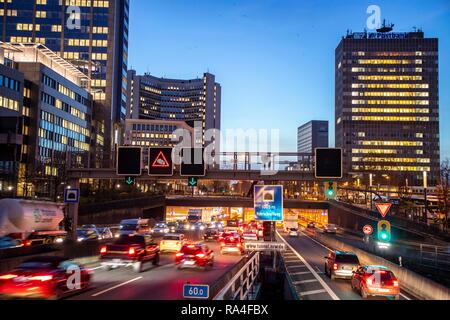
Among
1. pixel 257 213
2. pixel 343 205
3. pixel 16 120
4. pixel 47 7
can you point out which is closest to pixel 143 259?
pixel 257 213

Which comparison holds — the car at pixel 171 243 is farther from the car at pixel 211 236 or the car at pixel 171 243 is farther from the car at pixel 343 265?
the car at pixel 211 236

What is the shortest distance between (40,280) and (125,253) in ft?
32.7

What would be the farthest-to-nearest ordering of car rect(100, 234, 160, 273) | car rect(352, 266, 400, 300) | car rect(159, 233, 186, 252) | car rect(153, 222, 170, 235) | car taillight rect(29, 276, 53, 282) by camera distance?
car rect(153, 222, 170, 235) → car rect(159, 233, 186, 252) → car rect(100, 234, 160, 273) → car rect(352, 266, 400, 300) → car taillight rect(29, 276, 53, 282)

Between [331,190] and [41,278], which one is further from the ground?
[331,190]

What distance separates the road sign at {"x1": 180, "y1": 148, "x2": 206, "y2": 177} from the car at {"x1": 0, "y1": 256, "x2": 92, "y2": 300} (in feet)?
50.1

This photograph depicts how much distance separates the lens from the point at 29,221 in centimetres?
3547

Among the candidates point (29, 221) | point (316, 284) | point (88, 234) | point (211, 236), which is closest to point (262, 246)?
point (316, 284)

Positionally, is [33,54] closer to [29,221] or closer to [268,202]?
[29,221]

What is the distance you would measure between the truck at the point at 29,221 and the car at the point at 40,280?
58.8 feet

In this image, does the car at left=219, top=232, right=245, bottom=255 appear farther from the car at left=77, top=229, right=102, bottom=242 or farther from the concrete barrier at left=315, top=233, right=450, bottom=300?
the car at left=77, top=229, right=102, bottom=242

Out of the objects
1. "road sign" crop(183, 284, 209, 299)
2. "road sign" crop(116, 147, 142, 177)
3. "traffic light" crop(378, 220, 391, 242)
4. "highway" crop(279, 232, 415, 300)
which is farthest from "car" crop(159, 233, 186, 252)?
"road sign" crop(183, 284, 209, 299)

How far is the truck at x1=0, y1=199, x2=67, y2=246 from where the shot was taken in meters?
34.2
